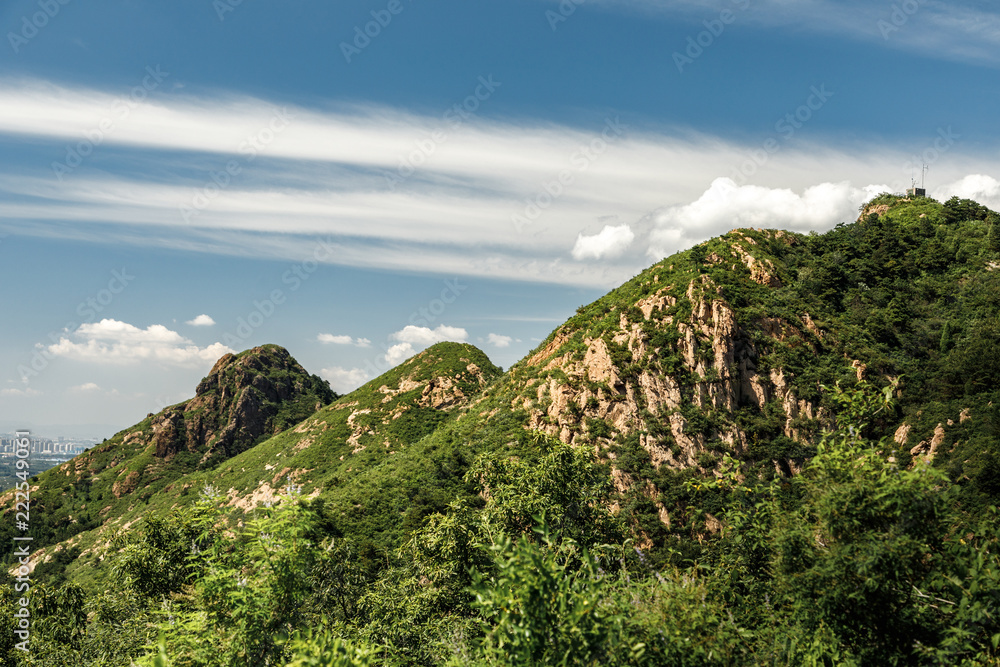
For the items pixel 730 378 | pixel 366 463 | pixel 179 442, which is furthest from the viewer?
pixel 179 442

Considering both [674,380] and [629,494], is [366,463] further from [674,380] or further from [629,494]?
[674,380]

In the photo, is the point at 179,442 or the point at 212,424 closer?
the point at 179,442

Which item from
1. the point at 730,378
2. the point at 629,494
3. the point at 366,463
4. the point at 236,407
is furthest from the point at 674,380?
the point at 236,407

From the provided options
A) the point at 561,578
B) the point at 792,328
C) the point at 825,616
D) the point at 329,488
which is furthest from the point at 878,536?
the point at 329,488

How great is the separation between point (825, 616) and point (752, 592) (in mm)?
3881

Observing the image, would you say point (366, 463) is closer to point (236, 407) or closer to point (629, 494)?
Result: point (629, 494)

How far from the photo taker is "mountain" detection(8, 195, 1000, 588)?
39.7 meters

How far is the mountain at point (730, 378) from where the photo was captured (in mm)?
39688

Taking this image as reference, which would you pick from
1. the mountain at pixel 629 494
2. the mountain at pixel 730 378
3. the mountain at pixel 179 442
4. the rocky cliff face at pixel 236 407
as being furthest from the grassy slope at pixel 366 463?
the rocky cliff face at pixel 236 407

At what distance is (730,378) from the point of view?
146 ft

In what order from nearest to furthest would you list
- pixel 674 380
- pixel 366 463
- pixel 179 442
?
pixel 674 380 < pixel 366 463 < pixel 179 442

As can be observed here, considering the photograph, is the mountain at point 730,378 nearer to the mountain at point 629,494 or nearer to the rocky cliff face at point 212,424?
the mountain at point 629,494

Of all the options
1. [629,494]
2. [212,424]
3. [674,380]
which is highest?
[212,424]

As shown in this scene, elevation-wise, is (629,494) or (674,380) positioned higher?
(674,380)
